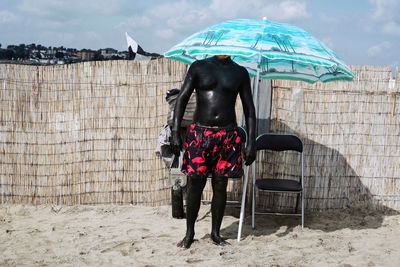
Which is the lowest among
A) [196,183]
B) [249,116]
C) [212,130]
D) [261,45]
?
[196,183]

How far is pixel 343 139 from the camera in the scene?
6.84m

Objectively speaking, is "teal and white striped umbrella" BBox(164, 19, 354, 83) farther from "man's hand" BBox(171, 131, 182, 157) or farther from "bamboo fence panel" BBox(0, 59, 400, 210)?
"bamboo fence panel" BBox(0, 59, 400, 210)

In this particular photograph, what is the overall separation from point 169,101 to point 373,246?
2.88 meters

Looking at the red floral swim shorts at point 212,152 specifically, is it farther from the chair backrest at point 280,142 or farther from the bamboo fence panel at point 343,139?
the bamboo fence panel at point 343,139

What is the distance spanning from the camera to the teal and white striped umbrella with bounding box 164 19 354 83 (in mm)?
4938

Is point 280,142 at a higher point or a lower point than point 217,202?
higher

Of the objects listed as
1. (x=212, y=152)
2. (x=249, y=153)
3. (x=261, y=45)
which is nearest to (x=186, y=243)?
(x=212, y=152)

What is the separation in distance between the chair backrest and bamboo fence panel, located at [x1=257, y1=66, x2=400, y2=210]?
485mm

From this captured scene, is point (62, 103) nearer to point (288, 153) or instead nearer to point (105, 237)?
point (105, 237)

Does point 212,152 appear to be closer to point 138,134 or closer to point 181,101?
point 181,101

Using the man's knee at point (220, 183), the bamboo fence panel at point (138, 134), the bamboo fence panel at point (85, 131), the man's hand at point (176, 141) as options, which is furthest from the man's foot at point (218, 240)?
the bamboo fence panel at point (85, 131)

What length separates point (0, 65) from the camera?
22.2ft

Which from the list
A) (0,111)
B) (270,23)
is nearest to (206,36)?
(270,23)

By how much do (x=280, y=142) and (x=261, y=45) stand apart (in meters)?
1.72
